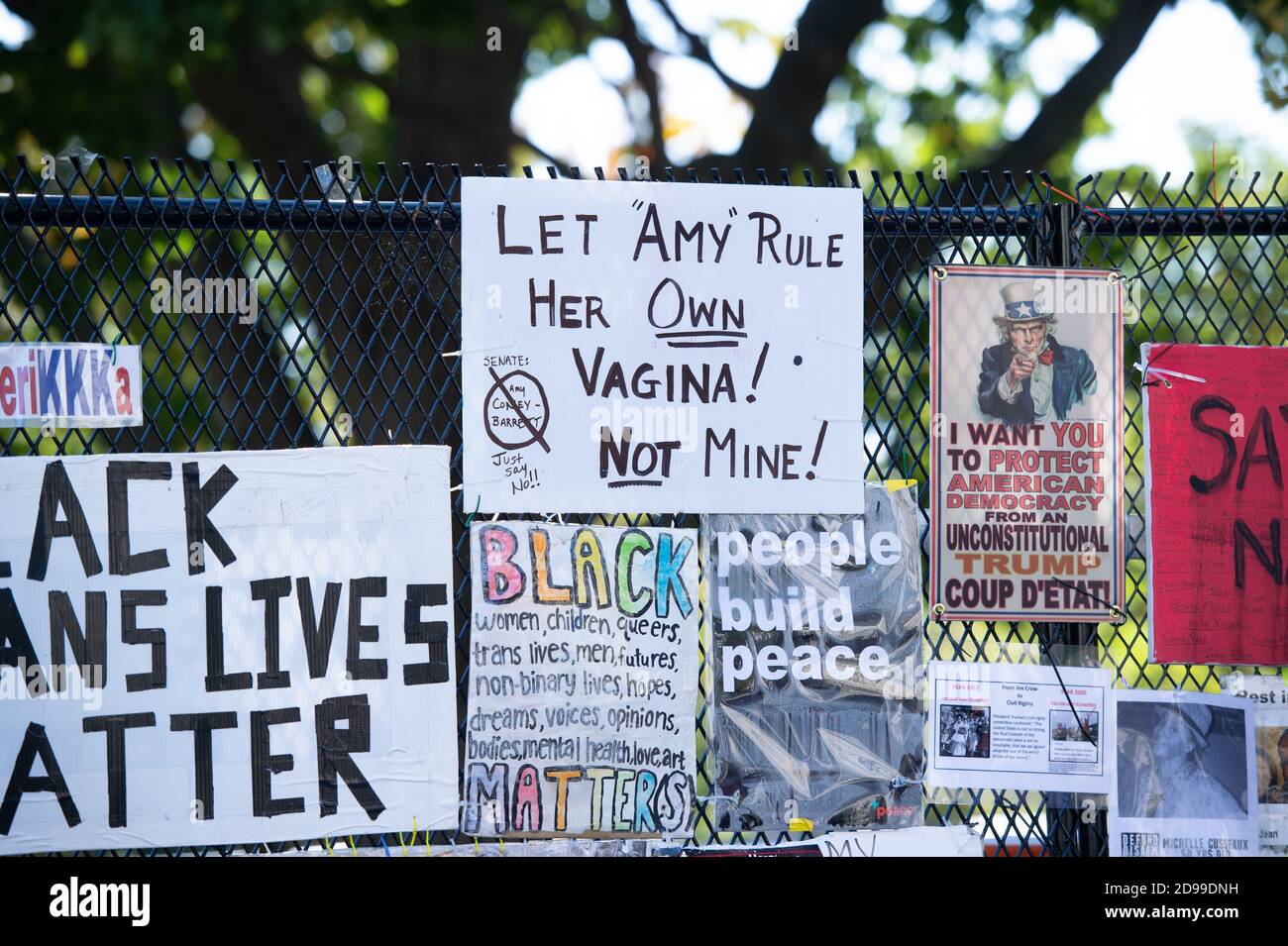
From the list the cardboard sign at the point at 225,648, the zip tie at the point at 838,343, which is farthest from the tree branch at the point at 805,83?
the cardboard sign at the point at 225,648

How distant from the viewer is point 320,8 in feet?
25.2

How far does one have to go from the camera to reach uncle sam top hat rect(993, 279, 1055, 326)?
12.0 feet

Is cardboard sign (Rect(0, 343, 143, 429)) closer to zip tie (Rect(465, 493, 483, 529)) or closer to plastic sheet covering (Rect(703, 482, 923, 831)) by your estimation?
zip tie (Rect(465, 493, 483, 529))

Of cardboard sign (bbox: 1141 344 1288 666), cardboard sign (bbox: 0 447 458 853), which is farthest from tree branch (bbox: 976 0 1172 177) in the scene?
cardboard sign (bbox: 0 447 458 853)

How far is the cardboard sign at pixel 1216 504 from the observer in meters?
3.67

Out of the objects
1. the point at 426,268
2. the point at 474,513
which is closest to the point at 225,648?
the point at 474,513

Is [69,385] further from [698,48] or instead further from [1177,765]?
[698,48]

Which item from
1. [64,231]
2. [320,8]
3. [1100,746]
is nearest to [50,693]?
[64,231]

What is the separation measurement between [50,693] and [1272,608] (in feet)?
11.4

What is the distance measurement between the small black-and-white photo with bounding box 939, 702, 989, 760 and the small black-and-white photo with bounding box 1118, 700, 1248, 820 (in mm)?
413

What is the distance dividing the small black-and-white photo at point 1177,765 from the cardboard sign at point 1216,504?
0.59ft

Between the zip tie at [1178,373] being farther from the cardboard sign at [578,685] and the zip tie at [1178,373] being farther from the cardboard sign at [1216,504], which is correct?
the cardboard sign at [578,685]
